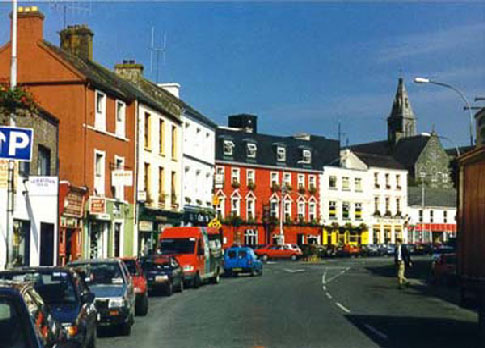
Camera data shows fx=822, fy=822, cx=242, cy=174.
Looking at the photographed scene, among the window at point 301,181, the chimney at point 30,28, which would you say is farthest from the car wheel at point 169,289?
the window at point 301,181

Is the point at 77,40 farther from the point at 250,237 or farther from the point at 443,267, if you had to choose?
the point at 250,237

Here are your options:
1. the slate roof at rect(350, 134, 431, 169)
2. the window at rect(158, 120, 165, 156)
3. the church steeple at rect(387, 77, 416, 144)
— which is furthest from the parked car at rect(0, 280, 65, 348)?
the church steeple at rect(387, 77, 416, 144)

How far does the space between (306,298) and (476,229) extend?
13.4 m

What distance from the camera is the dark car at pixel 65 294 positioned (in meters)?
11.4

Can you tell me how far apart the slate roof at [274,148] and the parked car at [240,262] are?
3586 centimetres

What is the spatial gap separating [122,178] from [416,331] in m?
23.9

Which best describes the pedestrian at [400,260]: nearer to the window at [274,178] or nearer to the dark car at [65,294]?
the dark car at [65,294]

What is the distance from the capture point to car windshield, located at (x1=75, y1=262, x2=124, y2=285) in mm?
17281

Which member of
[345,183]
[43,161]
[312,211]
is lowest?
[312,211]

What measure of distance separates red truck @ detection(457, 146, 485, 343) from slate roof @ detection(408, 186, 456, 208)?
93847 millimetres

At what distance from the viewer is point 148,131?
47.0 metres

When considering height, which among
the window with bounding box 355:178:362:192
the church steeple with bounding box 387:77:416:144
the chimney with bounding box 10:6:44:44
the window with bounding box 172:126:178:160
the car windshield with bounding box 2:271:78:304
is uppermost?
the church steeple with bounding box 387:77:416:144

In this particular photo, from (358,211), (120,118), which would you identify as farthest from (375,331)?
(358,211)

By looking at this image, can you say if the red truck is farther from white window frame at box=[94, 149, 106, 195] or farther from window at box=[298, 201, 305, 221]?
window at box=[298, 201, 305, 221]
